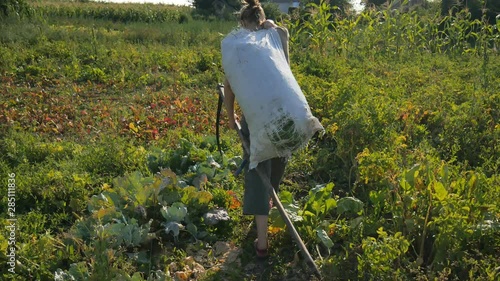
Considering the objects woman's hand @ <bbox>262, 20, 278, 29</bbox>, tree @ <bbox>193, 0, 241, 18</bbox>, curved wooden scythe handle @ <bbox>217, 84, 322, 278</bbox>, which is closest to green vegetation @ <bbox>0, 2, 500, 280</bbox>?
curved wooden scythe handle @ <bbox>217, 84, 322, 278</bbox>

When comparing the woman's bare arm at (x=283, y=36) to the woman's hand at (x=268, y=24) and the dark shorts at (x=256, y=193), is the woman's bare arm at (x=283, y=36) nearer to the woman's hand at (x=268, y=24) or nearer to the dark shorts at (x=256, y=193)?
the woman's hand at (x=268, y=24)

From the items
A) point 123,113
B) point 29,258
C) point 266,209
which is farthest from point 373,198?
point 123,113

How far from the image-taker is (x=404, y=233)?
120 inches

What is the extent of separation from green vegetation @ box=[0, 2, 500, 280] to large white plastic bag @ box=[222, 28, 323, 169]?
678 mm

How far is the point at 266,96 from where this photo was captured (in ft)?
9.60

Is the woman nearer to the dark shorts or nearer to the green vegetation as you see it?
the dark shorts

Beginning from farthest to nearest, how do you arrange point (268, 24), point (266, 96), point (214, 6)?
1. point (214, 6)
2. point (268, 24)
3. point (266, 96)

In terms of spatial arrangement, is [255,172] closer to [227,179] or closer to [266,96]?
[266,96]

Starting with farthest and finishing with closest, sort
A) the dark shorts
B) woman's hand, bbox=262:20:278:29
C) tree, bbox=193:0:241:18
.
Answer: tree, bbox=193:0:241:18
the dark shorts
woman's hand, bbox=262:20:278:29

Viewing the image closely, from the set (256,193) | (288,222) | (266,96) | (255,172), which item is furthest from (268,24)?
(288,222)

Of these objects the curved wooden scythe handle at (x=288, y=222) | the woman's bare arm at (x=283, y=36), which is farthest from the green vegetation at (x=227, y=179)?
the woman's bare arm at (x=283, y=36)

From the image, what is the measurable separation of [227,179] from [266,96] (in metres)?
1.64

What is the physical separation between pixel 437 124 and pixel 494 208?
8.89 ft

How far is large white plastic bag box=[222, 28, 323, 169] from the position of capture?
292cm
